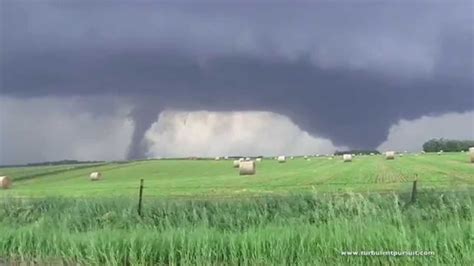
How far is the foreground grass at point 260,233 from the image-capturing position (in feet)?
33.0

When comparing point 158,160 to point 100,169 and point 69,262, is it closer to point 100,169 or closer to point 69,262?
point 100,169

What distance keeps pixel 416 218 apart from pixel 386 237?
2782mm

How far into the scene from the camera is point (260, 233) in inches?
435

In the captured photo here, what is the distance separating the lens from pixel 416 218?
12.8 metres

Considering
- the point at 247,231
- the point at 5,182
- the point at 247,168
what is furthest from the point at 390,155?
the point at 247,231

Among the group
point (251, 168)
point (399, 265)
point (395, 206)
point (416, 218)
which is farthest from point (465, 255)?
point (251, 168)

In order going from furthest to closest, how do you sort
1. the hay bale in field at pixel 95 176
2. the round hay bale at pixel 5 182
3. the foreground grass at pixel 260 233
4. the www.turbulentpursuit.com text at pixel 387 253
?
the hay bale in field at pixel 95 176, the round hay bale at pixel 5 182, the foreground grass at pixel 260 233, the www.turbulentpursuit.com text at pixel 387 253

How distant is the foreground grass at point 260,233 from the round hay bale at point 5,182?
59.0 ft

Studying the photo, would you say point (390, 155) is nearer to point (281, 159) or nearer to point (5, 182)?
point (281, 159)

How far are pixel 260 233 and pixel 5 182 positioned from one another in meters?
26.5

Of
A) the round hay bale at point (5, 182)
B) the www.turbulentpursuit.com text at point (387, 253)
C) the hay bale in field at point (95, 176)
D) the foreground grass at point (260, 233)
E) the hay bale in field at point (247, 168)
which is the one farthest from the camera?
the hay bale in field at point (95, 176)

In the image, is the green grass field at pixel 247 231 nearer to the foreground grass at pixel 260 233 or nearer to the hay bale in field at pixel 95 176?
the foreground grass at pixel 260 233

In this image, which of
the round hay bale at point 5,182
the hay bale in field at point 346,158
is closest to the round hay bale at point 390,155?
the hay bale in field at point 346,158

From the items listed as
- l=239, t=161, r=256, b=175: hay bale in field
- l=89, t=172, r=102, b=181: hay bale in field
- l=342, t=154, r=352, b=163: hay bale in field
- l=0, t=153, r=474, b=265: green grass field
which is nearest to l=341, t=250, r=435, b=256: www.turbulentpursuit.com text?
l=0, t=153, r=474, b=265: green grass field
